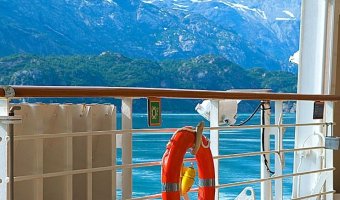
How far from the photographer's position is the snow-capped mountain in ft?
35.3

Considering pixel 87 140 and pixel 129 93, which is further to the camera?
pixel 87 140

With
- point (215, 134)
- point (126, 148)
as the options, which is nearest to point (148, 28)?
point (215, 134)

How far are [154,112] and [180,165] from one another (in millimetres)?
207

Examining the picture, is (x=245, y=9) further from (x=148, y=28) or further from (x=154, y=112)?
(x=154, y=112)

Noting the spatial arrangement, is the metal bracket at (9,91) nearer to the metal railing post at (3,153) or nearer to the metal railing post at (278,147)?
the metal railing post at (3,153)

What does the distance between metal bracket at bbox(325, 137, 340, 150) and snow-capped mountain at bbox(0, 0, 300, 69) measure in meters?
6.94

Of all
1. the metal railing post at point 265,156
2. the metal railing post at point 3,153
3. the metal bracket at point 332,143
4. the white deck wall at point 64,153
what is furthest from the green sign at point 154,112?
the metal bracket at point 332,143

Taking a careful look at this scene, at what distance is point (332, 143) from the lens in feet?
9.71

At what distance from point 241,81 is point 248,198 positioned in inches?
218

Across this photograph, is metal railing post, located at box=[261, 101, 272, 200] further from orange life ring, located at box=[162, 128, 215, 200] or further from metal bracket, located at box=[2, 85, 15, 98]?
metal bracket, located at box=[2, 85, 15, 98]

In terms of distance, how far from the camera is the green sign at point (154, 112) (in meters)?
2.00

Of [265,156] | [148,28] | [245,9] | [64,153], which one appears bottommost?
[265,156]

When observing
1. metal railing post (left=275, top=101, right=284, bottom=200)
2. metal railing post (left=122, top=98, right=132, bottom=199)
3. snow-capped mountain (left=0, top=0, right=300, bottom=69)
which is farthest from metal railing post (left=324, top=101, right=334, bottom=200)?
snow-capped mountain (left=0, top=0, right=300, bottom=69)

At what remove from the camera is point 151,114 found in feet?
6.58
